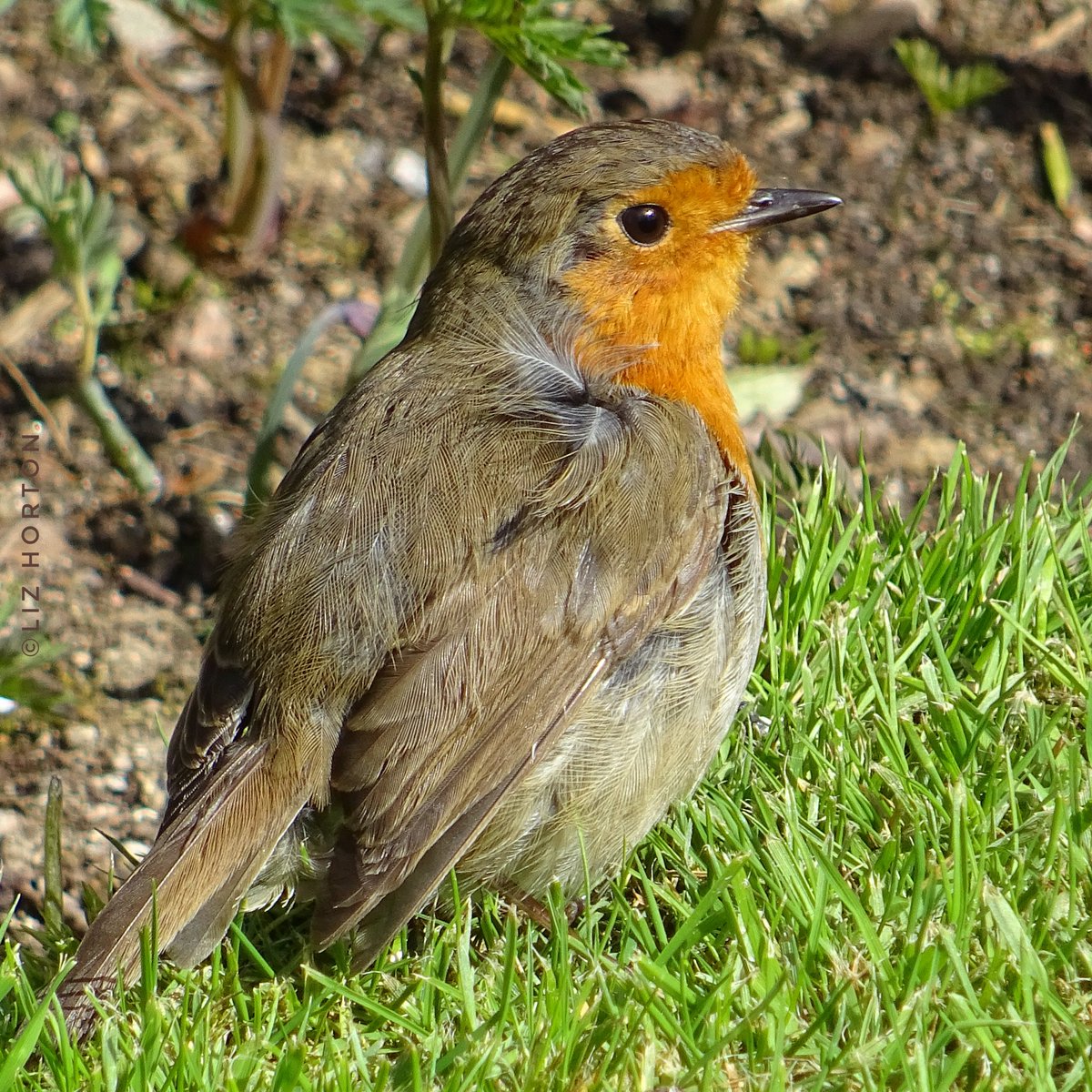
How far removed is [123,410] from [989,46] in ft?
10.5

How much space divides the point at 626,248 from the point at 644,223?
6 centimetres

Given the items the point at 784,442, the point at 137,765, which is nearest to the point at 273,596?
the point at 137,765

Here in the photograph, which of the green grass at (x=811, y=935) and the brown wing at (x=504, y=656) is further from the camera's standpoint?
the brown wing at (x=504, y=656)

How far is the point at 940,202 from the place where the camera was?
5.16 m

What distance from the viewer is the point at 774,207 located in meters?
3.22

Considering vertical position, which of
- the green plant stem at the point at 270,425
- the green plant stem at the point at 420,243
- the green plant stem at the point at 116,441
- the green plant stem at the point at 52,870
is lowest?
the green plant stem at the point at 52,870

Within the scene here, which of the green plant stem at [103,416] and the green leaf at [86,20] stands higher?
the green leaf at [86,20]

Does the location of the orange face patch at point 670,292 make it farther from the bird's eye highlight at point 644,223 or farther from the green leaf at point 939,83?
the green leaf at point 939,83

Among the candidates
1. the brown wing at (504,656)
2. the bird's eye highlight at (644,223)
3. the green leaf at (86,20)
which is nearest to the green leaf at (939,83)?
the bird's eye highlight at (644,223)

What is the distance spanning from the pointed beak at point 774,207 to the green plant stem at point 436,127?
0.68 m

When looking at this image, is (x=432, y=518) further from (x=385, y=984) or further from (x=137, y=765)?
(x=137, y=765)

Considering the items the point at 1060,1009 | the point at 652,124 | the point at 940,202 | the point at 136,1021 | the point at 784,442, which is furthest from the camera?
the point at 940,202

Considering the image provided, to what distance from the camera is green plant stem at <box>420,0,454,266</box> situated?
3250mm

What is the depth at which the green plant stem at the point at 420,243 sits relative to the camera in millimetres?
3637
